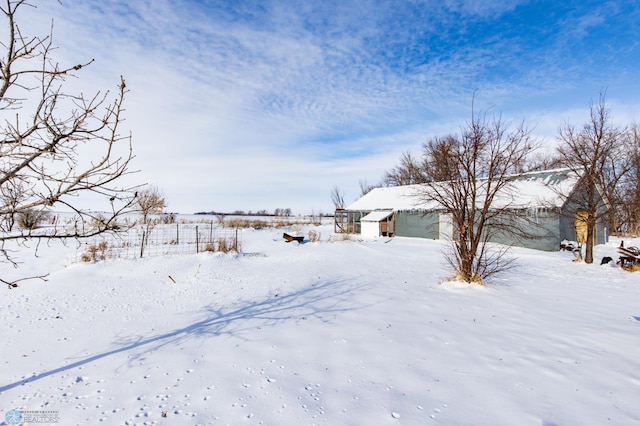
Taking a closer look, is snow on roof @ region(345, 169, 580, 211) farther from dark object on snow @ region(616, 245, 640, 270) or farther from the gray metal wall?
dark object on snow @ region(616, 245, 640, 270)

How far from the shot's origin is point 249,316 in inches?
231

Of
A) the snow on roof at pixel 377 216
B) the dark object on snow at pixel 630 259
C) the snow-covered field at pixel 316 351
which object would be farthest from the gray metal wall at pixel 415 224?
the snow-covered field at pixel 316 351

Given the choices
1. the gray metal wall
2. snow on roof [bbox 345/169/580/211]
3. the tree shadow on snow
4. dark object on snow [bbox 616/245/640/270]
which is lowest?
the tree shadow on snow

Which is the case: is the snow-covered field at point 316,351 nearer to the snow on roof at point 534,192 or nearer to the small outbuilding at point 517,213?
the small outbuilding at point 517,213

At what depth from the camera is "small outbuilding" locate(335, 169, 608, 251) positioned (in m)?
16.5

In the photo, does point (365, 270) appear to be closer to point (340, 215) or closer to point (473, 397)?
point (473, 397)

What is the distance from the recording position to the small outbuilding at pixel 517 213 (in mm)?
16516

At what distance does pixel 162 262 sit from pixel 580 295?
11623 mm

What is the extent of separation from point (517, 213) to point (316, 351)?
553 inches

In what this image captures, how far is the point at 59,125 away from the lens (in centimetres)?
226

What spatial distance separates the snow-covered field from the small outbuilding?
510 centimetres

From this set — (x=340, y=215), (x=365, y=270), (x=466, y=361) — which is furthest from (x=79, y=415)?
(x=340, y=215)

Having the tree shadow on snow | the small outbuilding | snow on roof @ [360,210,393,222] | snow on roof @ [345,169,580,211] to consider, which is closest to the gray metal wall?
the small outbuilding

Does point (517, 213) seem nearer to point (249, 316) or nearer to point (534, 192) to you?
point (534, 192)
